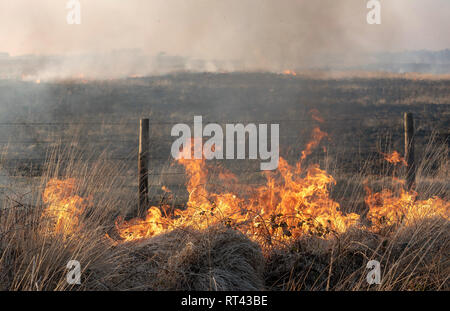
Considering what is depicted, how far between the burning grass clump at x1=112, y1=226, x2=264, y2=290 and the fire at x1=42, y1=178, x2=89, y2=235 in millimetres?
680

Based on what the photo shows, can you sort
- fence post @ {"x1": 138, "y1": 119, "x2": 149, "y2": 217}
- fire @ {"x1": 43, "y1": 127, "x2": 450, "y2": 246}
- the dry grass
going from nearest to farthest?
the dry grass < fire @ {"x1": 43, "y1": 127, "x2": 450, "y2": 246} < fence post @ {"x1": 138, "y1": 119, "x2": 149, "y2": 217}

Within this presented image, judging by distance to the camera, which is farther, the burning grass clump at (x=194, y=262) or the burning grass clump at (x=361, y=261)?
the burning grass clump at (x=361, y=261)

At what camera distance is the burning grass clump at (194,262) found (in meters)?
3.75

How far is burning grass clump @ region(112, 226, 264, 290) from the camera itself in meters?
3.75

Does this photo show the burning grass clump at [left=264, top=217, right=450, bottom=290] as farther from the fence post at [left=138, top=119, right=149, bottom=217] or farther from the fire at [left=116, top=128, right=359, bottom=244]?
the fence post at [left=138, top=119, right=149, bottom=217]

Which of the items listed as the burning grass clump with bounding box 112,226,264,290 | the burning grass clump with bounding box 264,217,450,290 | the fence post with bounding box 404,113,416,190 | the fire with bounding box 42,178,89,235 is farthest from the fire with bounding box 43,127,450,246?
the fence post with bounding box 404,113,416,190

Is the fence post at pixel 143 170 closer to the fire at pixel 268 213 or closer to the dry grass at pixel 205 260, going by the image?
the fire at pixel 268 213

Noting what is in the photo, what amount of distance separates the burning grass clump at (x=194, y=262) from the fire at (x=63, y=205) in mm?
680

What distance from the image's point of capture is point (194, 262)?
4.05 metres

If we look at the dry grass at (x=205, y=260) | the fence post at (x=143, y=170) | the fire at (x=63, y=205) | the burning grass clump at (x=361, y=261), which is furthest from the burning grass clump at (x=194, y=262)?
the fence post at (x=143, y=170)

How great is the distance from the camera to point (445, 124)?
66.4 feet

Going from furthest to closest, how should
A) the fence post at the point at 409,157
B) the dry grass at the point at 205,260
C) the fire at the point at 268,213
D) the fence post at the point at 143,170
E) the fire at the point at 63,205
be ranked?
the fence post at the point at 409,157
the fence post at the point at 143,170
the fire at the point at 268,213
the fire at the point at 63,205
the dry grass at the point at 205,260

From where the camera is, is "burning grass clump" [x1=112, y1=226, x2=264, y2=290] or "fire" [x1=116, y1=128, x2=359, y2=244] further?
"fire" [x1=116, y1=128, x2=359, y2=244]
